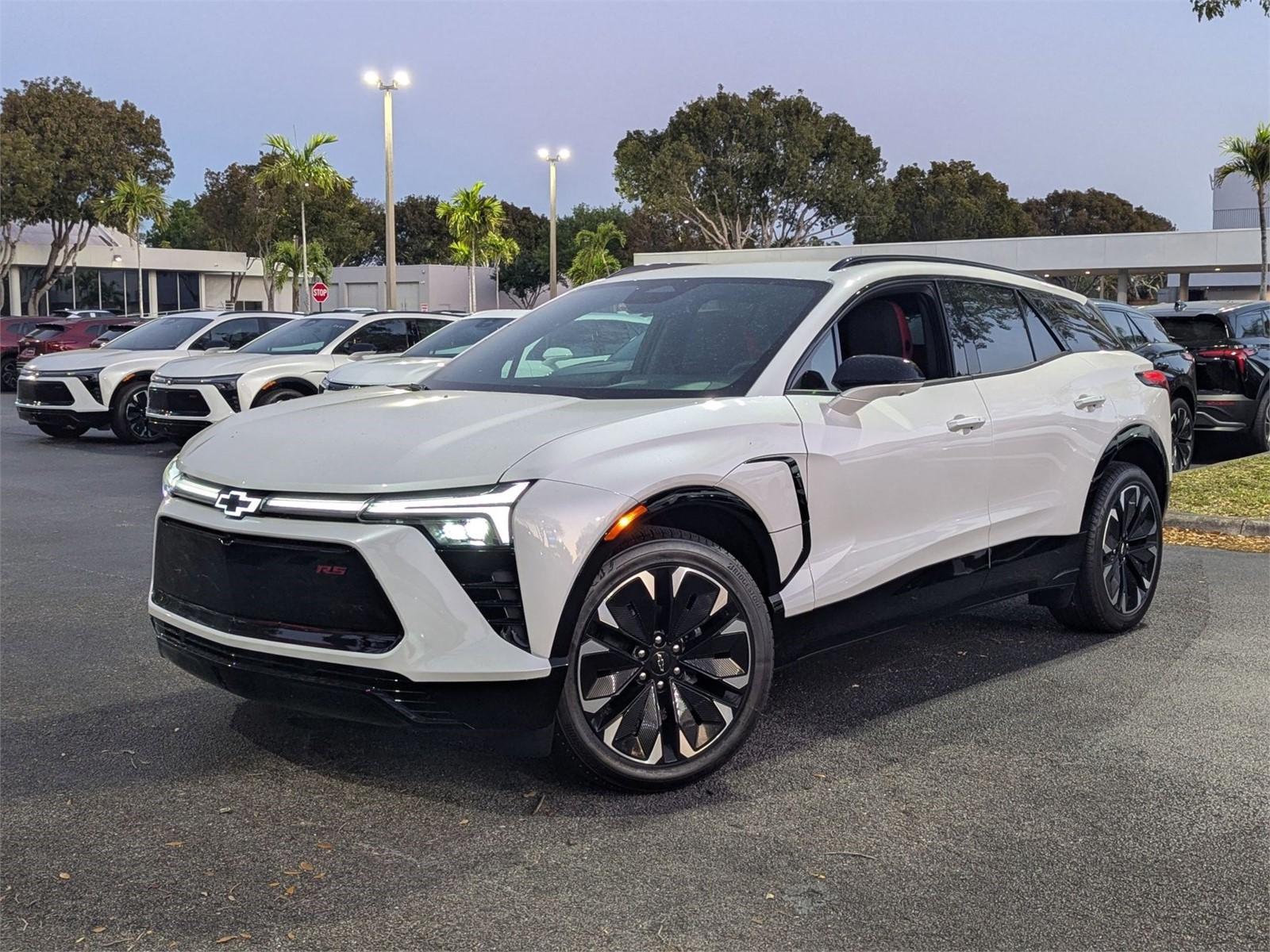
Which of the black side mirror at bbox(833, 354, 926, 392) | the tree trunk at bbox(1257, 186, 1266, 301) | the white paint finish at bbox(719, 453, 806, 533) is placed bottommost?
the white paint finish at bbox(719, 453, 806, 533)

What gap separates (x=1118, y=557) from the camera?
6070 mm

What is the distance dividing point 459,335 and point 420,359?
1.15 m

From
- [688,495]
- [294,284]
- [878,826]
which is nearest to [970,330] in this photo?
[688,495]

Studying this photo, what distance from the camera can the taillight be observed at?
1316 centimetres

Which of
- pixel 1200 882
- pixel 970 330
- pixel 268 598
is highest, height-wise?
pixel 970 330

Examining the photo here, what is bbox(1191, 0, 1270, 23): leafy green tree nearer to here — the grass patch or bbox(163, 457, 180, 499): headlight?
the grass patch

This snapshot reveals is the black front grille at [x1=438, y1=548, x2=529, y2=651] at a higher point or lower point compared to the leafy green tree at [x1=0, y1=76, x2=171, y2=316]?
lower

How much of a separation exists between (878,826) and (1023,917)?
0.63 metres

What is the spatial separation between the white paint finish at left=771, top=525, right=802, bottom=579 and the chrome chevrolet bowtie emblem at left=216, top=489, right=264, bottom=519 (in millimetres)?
1654

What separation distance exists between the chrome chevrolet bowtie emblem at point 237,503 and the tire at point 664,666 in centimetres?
103

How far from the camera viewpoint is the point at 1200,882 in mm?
3455

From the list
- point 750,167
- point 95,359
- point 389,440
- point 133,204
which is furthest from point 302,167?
point 389,440

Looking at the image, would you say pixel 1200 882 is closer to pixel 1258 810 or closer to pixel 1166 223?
pixel 1258 810

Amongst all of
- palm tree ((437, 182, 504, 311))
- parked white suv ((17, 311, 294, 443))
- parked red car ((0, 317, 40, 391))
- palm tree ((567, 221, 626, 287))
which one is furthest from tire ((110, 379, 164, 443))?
palm tree ((567, 221, 626, 287))
